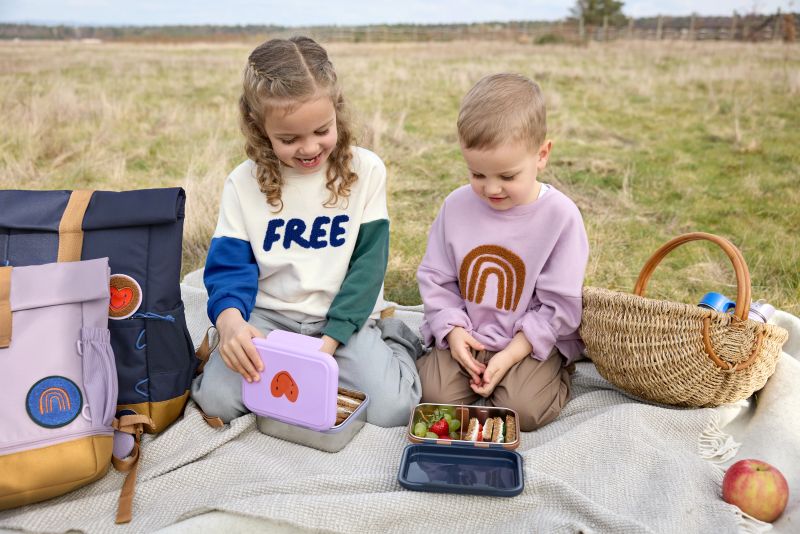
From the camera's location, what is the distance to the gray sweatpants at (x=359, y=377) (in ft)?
8.09

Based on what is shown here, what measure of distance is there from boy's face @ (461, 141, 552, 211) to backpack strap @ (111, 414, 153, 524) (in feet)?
4.80

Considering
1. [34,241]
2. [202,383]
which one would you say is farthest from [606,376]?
[34,241]

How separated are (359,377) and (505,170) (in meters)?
0.96


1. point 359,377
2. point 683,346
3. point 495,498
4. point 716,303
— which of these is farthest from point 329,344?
point 716,303

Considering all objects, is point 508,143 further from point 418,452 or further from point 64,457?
point 64,457

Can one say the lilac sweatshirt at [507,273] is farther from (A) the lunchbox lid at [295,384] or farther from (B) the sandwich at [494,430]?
(A) the lunchbox lid at [295,384]

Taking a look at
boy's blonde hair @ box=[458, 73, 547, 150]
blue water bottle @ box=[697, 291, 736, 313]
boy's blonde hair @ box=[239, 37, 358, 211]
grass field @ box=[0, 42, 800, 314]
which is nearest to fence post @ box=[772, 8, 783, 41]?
grass field @ box=[0, 42, 800, 314]

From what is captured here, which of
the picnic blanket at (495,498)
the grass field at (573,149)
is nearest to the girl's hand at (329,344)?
the picnic blanket at (495,498)

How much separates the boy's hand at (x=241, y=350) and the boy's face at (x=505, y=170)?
98 centimetres

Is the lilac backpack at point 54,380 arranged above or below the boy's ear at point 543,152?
below

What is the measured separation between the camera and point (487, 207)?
2.62 metres

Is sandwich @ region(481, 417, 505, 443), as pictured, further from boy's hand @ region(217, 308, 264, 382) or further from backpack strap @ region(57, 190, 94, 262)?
backpack strap @ region(57, 190, 94, 262)

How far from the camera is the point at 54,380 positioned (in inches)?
80.5

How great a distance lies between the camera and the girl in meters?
2.46
